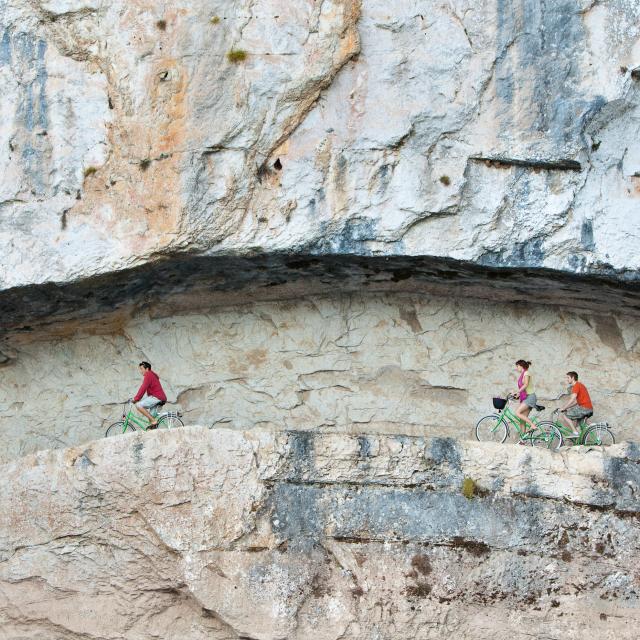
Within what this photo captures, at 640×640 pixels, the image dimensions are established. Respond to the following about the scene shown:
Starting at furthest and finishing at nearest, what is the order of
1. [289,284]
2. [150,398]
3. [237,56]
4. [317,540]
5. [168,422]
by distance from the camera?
[289,284] → [168,422] → [150,398] → [237,56] → [317,540]

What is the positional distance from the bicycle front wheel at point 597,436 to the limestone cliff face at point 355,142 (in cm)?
185

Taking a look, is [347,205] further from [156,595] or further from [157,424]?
[156,595]

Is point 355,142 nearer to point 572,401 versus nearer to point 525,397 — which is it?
point 525,397

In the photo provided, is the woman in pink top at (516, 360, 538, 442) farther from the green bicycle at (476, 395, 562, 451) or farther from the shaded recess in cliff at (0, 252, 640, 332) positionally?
the shaded recess in cliff at (0, 252, 640, 332)

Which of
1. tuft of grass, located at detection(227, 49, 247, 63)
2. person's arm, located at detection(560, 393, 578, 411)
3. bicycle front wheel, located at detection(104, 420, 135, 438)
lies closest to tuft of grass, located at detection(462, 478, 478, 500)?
person's arm, located at detection(560, 393, 578, 411)

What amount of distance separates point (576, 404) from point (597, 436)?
473 millimetres

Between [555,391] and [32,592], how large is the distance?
6404 millimetres

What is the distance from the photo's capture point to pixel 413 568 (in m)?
14.7

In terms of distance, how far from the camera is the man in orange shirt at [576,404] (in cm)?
1614

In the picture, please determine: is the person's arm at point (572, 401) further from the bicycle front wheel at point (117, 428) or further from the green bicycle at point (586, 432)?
the bicycle front wheel at point (117, 428)

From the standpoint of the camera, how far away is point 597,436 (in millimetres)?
16344

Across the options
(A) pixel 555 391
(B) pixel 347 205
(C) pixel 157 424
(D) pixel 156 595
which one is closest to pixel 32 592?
(D) pixel 156 595

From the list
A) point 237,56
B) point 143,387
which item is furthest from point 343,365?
point 237,56

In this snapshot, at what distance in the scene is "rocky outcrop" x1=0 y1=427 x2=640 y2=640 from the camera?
14.6 m
